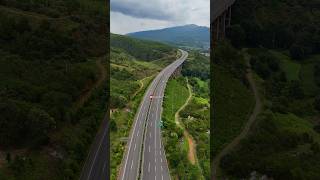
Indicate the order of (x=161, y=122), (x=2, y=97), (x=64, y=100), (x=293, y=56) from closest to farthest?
1. (x=2, y=97)
2. (x=64, y=100)
3. (x=161, y=122)
4. (x=293, y=56)

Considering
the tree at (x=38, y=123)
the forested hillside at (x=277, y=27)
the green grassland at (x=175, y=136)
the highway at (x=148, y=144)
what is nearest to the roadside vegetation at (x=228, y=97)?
the green grassland at (x=175, y=136)

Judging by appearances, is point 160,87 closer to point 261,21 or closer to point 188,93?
point 188,93

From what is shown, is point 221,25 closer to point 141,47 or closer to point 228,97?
point 228,97

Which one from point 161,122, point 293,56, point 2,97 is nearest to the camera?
point 2,97

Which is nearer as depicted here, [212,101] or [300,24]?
[212,101]

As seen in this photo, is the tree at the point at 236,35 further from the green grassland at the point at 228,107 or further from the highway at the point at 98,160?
the highway at the point at 98,160

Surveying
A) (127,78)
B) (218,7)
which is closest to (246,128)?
(218,7)

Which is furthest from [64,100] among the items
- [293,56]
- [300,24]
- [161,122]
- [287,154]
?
[300,24]
